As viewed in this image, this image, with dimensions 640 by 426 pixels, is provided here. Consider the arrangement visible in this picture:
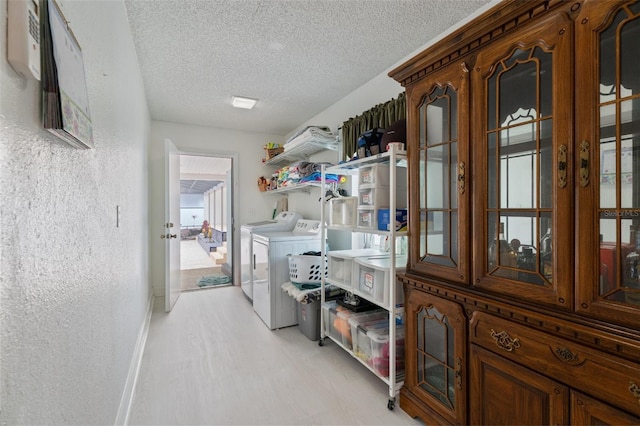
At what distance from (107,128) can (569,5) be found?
6.24 ft

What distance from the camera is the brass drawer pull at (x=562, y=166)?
3.48 feet

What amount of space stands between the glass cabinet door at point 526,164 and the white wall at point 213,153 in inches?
148

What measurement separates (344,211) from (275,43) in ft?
4.51

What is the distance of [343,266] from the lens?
2396mm

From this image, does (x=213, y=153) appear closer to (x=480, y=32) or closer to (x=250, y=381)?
(x=250, y=381)

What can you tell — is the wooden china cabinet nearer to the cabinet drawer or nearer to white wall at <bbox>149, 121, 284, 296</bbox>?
the cabinet drawer

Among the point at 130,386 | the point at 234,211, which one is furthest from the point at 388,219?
the point at 234,211

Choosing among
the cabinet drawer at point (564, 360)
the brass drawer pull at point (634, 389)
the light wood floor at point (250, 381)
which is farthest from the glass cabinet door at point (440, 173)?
the light wood floor at point (250, 381)

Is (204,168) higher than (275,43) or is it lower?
lower

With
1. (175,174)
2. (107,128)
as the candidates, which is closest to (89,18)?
(107,128)

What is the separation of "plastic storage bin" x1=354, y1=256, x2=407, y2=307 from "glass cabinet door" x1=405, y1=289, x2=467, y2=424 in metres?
0.18

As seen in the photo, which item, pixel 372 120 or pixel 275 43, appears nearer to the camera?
pixel 275 43

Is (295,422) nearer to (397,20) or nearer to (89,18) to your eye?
(89,18)

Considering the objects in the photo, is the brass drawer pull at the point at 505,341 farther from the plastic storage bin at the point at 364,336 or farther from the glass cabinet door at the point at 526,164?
the plastic storage bin at the point at 364,336
